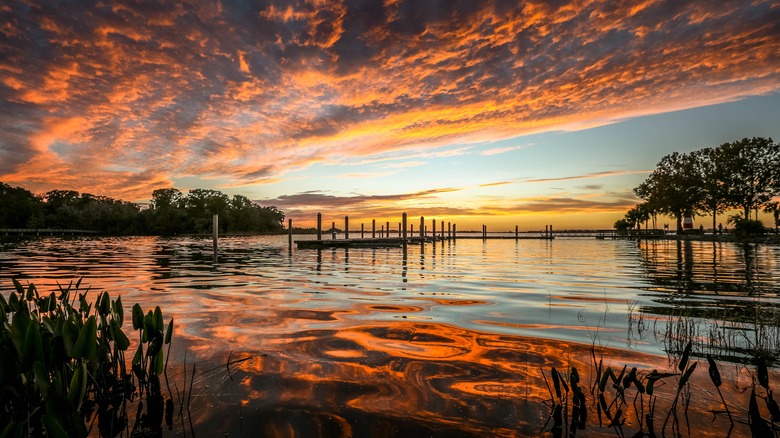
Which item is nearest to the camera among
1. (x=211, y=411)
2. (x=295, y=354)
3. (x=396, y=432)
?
(x=396, y=432)

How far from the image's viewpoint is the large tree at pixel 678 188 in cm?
6350

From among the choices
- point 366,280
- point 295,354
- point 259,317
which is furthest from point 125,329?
point 366,280

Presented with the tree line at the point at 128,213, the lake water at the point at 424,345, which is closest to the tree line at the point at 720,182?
the lake water at the point at 424,345

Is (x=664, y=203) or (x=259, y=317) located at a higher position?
(x=664, y=203)

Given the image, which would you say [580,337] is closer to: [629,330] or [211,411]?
[629,330]

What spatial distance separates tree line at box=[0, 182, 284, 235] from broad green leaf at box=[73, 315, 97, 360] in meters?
115

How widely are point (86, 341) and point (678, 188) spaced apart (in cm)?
7987

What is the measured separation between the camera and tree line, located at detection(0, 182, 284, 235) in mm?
105125

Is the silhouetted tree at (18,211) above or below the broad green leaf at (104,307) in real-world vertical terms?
above

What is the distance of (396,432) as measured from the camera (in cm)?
325

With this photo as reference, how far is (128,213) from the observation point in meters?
112

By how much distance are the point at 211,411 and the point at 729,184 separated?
77142 mm

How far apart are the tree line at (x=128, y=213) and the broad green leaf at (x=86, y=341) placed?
376 feet

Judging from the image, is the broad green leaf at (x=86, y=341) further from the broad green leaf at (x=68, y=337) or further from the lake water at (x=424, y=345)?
the lake water at (x=424, y=345)
